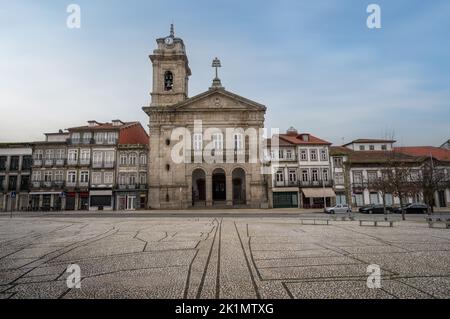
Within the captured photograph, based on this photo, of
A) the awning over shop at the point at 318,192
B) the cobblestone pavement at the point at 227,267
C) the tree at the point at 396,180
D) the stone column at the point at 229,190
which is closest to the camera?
the cobblestone pavement at the point at 227,267

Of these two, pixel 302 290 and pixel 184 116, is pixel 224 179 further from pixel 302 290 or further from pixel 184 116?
pixel 302 290

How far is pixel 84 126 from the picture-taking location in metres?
41.3

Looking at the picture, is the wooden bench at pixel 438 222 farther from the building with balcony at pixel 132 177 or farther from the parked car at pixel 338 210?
the building with balcony at pixel 132 177

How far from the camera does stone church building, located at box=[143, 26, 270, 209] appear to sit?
36.4 m

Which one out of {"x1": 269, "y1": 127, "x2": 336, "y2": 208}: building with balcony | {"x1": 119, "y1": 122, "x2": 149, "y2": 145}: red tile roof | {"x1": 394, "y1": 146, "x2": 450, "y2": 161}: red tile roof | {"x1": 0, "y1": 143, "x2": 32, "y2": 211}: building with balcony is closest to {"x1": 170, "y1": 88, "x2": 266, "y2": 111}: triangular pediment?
{"x1": 269, "y1": 127, "x2": 336, "y2": 208}: building with balcony

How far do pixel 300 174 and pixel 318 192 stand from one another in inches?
134

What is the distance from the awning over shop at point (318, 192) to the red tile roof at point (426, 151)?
1389 centimetres

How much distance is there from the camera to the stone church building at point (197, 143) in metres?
36.4

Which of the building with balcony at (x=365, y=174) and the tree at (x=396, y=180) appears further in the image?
the building with balcony at (x=365, y=174)

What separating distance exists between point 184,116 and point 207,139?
4551mm

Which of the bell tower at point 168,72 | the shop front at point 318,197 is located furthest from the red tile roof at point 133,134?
the shop front at point 318,197

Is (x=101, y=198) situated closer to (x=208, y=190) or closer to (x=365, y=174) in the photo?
(x=208, y=190)

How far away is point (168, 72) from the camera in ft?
133

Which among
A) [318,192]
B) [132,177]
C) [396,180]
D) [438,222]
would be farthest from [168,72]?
[438,222]
